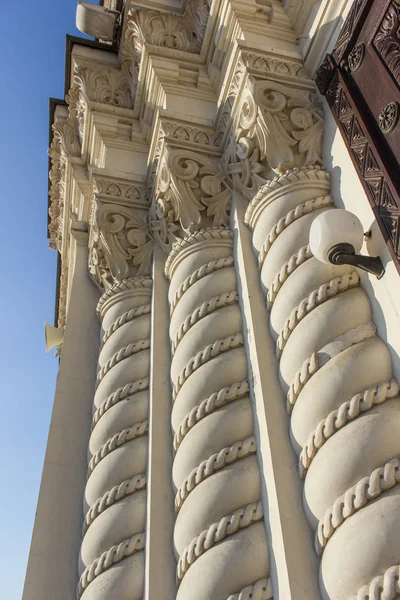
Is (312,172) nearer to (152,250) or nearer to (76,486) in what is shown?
(152,250)

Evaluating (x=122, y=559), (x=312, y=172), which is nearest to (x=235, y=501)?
(x=122, y=559)

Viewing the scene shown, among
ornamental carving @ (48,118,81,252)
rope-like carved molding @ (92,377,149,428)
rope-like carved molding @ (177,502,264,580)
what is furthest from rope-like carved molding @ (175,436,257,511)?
ornamental carving @ (48,118,81,252)

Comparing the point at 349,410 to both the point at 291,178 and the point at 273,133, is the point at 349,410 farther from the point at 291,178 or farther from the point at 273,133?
the point at 273,133

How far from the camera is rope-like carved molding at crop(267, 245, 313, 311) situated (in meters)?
2.97

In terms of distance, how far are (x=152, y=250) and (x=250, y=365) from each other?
1.69m

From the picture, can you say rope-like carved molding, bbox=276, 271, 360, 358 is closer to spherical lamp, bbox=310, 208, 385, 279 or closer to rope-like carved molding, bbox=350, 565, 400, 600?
spherical lamp, bbox=310, 208, 385, 279

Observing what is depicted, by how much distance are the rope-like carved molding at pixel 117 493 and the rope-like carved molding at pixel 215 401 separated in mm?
462

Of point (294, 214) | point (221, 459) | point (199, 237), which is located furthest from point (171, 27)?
point (221, 459)

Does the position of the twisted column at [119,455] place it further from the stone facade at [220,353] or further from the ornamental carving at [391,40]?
the ornamental carving at [391,40]

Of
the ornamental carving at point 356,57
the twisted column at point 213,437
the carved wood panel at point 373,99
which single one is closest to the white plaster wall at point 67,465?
the twisted column at point 213,437

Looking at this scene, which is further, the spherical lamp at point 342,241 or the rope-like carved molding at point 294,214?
→ the rope-like carved molding at point 294,214

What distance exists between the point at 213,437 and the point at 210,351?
51cm

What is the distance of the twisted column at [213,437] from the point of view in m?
2.44

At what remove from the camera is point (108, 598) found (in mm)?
2891
